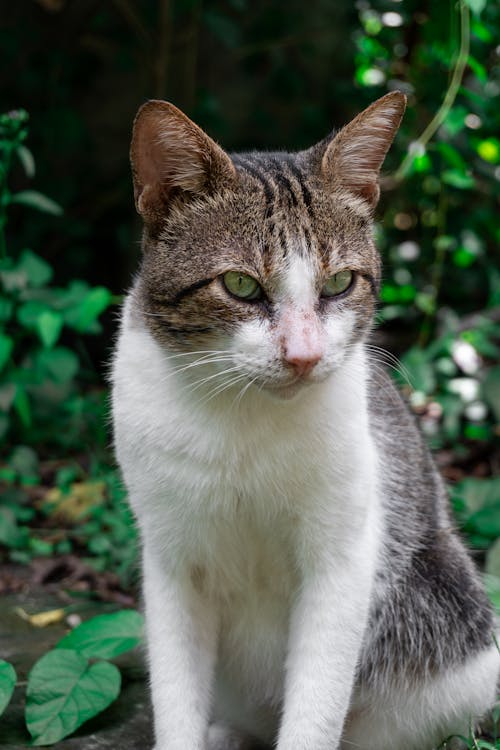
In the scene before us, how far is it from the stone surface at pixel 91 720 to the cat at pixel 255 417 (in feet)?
1.34

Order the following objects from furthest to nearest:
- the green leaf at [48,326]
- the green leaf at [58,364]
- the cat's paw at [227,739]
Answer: the green leaf at [58,364] → the green leaf at [48,326] → the cat's paw at [227,739]

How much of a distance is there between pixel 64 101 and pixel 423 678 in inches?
188

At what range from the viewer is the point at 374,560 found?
8.77 feet

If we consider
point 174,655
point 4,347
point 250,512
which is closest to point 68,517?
point 4,347

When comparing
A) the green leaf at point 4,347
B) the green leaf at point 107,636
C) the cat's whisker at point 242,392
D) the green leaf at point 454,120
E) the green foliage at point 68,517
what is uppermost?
the green leaf at point 454,120

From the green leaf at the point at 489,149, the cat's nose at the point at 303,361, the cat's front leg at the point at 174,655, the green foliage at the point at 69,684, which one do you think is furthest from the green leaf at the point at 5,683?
the green leaf at the point at 489,149

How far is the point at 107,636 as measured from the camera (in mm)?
3143

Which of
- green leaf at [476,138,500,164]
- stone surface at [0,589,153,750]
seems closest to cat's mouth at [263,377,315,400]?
stone surface at [0,589,153,750]

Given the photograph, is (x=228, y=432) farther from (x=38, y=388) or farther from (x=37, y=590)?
(x=38, y=388)

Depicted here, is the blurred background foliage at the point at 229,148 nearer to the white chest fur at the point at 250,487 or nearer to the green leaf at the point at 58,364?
the green leaf at the point at 58,364

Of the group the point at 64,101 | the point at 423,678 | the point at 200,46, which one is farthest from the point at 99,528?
the point at 200,46

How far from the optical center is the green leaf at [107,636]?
3.08 meters

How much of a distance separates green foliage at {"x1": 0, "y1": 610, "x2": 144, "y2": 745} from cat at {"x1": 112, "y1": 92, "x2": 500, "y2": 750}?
14.4 inches

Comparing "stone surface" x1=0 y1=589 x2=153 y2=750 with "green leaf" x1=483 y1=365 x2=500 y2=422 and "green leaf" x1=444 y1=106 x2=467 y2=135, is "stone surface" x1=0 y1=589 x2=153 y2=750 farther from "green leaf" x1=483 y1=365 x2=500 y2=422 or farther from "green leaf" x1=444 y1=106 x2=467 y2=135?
"green leaf" x1=444 y1=106 x2=467 y2=135
